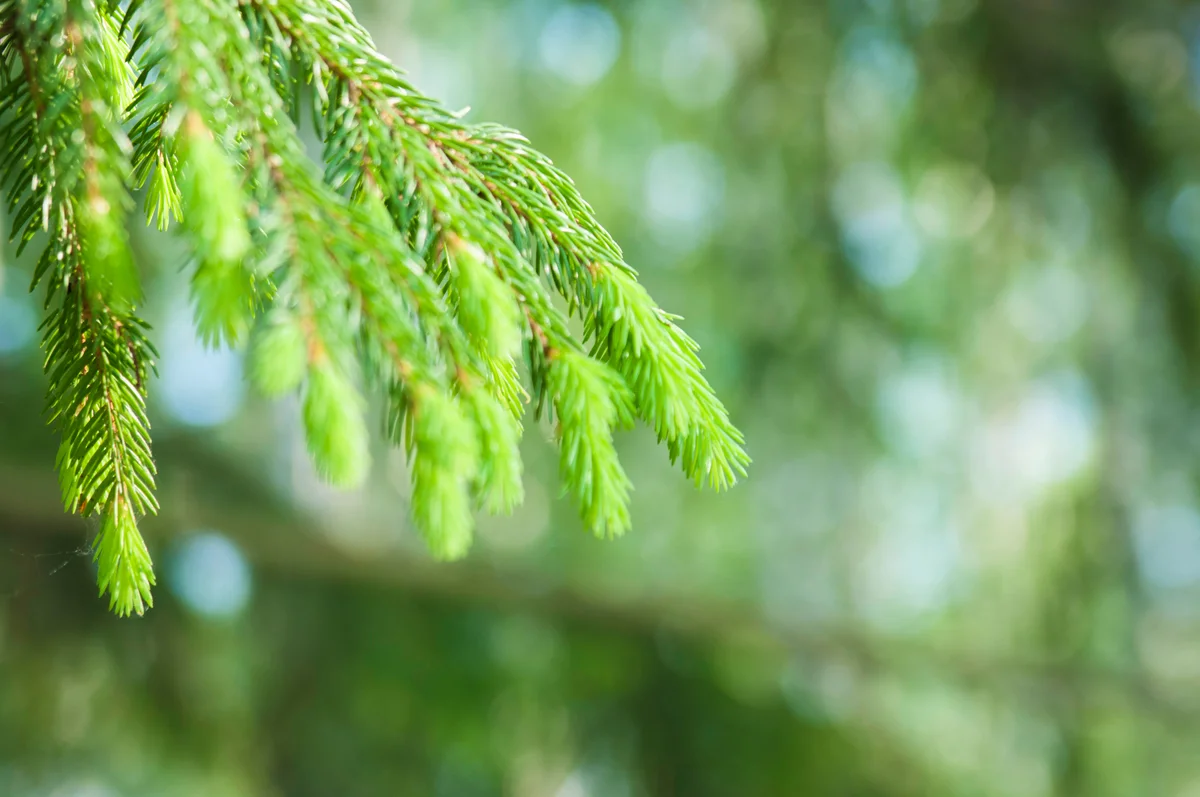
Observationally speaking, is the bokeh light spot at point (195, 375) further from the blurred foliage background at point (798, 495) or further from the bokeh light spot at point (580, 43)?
the bokeh light spot at point (580, 43)

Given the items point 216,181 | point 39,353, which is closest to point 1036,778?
point 39,353

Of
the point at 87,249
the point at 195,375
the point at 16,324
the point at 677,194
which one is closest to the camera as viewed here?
the point at 87,249

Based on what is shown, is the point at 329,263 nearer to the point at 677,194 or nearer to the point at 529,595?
the point at 529,595

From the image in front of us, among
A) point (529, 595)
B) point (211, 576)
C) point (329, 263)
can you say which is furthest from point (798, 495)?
point (329, 263)

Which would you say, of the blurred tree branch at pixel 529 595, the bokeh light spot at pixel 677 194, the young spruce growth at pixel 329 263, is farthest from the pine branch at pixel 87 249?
the bokeh light spot at pixel 677 194

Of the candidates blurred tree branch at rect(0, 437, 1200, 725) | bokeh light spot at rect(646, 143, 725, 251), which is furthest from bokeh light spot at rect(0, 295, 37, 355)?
bokeh light spot at rect(646, 143, 725, 251)
